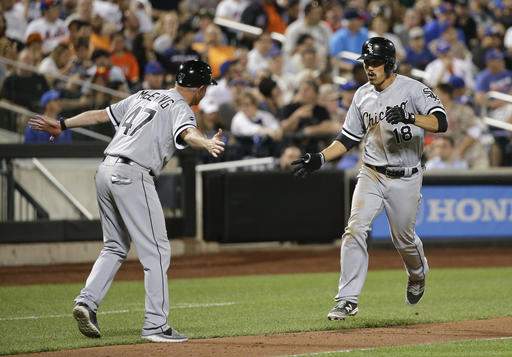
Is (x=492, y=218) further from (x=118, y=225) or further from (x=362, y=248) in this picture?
(x=118, y=225)

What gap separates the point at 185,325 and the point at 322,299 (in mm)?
2244

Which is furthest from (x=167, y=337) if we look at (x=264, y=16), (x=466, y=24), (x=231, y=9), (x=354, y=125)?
(x=466, y=24)

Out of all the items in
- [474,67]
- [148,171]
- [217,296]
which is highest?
[474,67]

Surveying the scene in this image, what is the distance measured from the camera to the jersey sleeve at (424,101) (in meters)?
8.73

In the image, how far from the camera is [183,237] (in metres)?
15.5

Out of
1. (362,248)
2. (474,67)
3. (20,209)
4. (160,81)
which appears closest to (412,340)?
(362,248)

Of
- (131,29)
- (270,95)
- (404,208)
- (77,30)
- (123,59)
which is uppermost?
(131,29)

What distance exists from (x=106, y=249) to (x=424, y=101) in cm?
285

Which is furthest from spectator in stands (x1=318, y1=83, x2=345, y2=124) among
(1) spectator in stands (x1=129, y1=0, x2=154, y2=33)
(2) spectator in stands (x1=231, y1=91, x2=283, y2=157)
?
(1) spectator in stands (x1=129, y1=0, x2=154, y2=33)

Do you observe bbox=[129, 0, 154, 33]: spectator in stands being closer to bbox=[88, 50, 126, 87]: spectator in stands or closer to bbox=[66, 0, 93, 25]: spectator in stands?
bbox=[66, 0, 93, 25]: spectator in stands

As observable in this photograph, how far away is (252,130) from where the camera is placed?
54.1 feet

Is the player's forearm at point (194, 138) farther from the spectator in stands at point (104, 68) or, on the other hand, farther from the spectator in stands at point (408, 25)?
the spectator in stands at point (408, 25)

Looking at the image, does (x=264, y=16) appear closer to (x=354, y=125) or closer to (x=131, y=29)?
(x=131, y=29)

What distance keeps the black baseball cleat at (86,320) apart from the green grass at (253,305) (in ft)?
0.24
